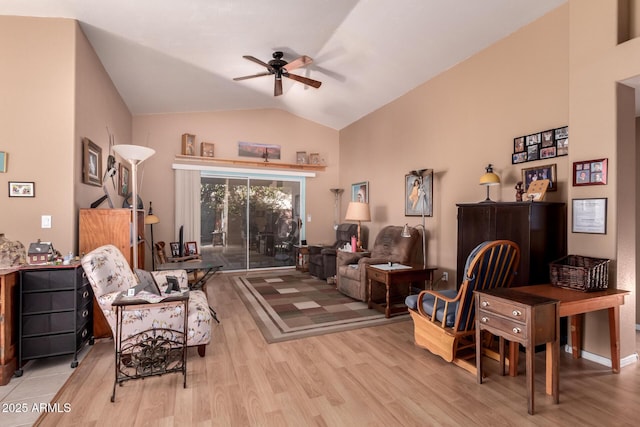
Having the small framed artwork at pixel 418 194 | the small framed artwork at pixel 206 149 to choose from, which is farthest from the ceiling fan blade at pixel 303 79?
the small framed artwork at pixel 206 149

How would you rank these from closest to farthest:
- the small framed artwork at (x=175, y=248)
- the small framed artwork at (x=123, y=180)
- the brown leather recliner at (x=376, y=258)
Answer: the brown leather recliner at (x=376, y=258), the small framed artwork at (x=123, y=180), the small framed artwork at (x=175, y=248)

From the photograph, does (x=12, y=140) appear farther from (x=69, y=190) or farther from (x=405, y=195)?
(x=405, y=195)

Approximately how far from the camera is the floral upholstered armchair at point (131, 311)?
8.26ft

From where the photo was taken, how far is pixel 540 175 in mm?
3309

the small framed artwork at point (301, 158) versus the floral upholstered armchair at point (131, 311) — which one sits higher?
the small framed artwork at point (301, 158)

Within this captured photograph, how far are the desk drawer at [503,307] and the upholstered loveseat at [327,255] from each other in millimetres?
3749

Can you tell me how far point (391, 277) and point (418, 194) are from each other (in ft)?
5.67

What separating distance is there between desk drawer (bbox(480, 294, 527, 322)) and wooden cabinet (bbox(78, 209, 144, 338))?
11.7 ft

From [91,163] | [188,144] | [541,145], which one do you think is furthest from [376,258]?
[188,144]

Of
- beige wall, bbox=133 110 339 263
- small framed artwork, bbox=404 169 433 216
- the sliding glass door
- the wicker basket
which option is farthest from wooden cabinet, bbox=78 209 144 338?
the wicker basket

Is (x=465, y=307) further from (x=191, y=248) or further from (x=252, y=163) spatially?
(x=252, y=163)

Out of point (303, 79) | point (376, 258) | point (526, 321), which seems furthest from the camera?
point (376, 258)

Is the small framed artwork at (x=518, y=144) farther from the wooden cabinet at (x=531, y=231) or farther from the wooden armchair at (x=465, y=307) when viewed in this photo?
the wooden armchair at (x=465, y=307)

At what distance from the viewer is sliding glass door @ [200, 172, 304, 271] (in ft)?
22.0
